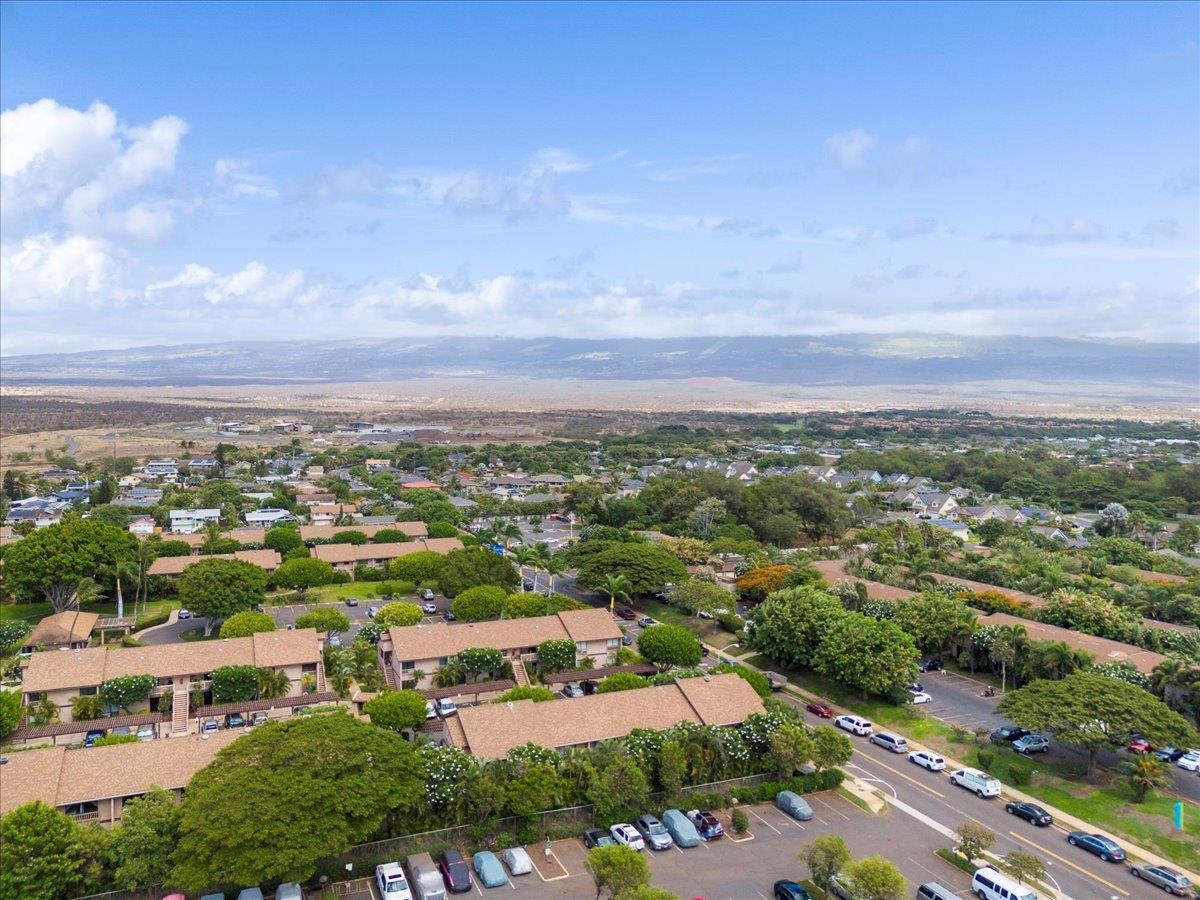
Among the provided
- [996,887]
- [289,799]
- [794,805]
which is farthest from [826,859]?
[289,799]

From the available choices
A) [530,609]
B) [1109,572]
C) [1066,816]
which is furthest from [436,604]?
[1109,572]

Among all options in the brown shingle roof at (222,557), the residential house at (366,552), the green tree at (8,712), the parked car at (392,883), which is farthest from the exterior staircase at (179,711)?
the residential house at (366,552)

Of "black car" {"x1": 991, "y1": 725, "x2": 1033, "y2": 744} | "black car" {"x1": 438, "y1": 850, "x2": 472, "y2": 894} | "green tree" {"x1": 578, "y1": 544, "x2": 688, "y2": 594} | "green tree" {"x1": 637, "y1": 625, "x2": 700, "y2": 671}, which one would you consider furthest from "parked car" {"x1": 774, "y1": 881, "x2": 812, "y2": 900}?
"green tree" {"x1": 578, "y1": 544, "x2": 688, "y2": 594}

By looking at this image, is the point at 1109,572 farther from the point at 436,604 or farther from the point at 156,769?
the point at 156,769

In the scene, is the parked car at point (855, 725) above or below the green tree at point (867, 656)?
below

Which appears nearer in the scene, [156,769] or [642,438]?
[156,769]

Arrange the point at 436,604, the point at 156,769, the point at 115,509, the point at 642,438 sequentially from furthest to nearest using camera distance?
the point at 642,438 < the point at 115,509 < the point at 436,604 < the point at 156,769

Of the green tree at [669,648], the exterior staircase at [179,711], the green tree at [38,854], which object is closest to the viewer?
the green tree at [38,854]

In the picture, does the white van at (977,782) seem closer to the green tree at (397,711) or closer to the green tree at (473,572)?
the green tree at (397,711)
